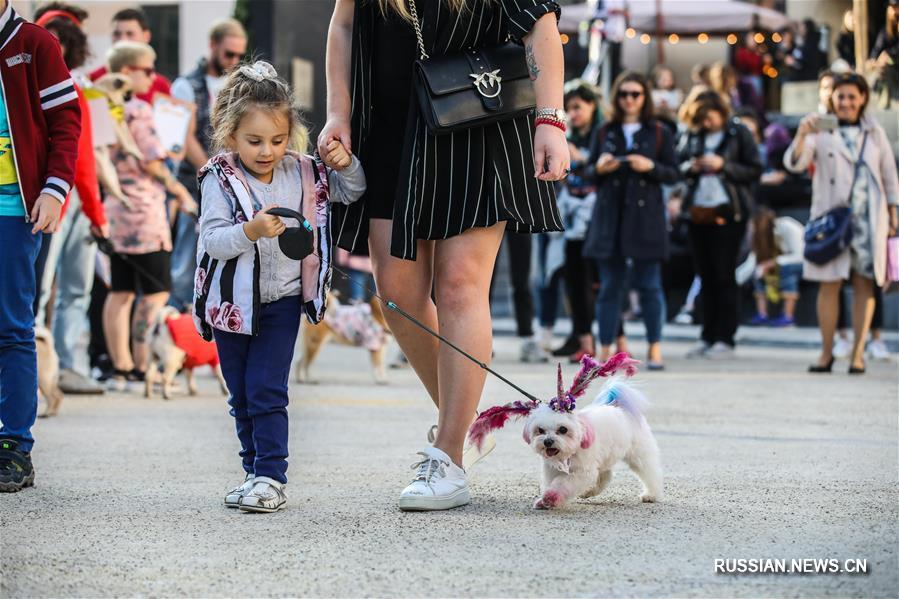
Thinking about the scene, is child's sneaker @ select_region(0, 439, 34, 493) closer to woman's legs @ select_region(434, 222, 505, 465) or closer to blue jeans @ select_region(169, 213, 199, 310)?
woman's legs @ select_region(434, 222, 505, 465)

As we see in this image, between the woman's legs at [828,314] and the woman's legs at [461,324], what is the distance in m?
5.86

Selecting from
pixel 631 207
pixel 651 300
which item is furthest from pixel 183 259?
pixel 651 300

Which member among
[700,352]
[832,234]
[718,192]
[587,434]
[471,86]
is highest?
[471,86]

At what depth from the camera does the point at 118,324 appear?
29.0 feet

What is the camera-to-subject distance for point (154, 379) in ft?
29.1

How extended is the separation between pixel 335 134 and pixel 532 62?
657mm

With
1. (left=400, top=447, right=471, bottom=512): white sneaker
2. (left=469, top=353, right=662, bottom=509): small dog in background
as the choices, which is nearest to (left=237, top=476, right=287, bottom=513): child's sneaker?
(left=400, top=447, right=471, bottom=512): white sneaker

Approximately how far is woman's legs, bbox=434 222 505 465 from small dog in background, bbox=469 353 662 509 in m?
Result: 0.07

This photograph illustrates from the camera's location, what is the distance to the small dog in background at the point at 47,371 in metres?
6.88

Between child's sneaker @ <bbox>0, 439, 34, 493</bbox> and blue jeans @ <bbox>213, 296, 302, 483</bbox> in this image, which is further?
child's sneaker @ <bbox>0, 439, 34, 493</bbox>

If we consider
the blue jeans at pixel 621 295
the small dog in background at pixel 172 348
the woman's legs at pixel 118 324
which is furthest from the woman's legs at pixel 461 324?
the blue jeans at pixel 621 295

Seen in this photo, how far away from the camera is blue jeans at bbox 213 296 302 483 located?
4.49 meters
